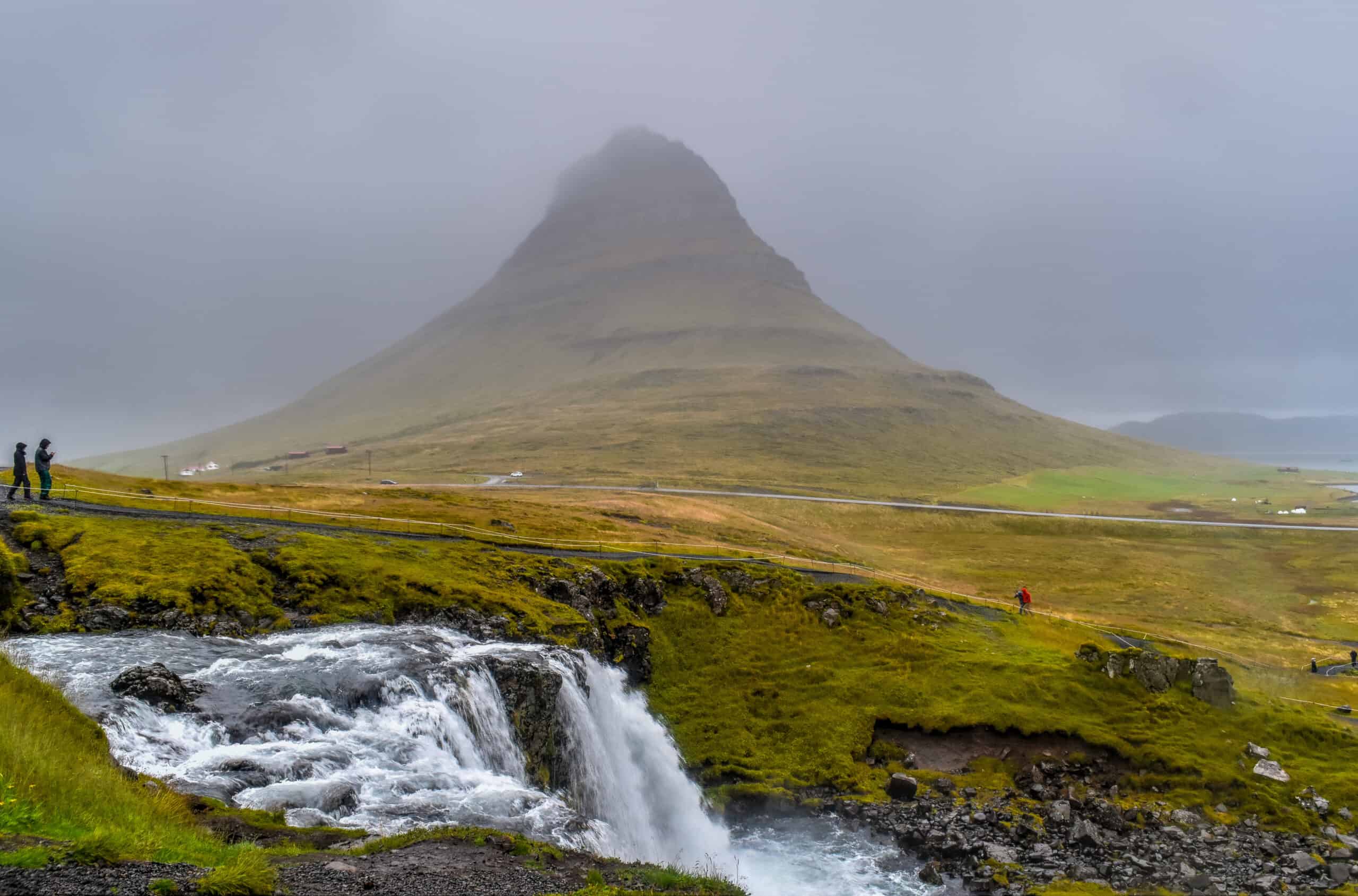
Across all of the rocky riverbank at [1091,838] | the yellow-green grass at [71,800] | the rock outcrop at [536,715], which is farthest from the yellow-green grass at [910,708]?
the yellow-green grass at [71,800]

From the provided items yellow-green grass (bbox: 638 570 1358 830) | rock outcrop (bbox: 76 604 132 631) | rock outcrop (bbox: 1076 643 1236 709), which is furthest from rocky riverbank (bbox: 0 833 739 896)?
rock outcrop (bbox: 1076 643 1236 709)

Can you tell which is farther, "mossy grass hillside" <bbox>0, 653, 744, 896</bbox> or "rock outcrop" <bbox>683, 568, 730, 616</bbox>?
"rock outcrop" <bbox>683, 568, 730, 616</bbox>

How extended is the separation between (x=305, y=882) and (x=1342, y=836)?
143 ft

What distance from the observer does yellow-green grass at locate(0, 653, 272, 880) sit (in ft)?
44.1

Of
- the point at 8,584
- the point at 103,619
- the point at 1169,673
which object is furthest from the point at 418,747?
the point at 1169,673

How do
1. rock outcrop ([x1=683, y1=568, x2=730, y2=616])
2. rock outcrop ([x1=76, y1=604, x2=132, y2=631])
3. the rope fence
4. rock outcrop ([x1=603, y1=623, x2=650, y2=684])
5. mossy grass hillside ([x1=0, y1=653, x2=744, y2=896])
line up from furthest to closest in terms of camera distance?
rock outcrop ([x1=683, y1=568, x2=730, y2=616]) → the rope fence → rock outcrop ([x1=603, y1=623, x2=650, y2=684]) → rock outcrop ([x1=76, y1=604, x2=132, y2=631]) → mossy grass hillside ([x1=0, y1=653, x2=744, y2=896])

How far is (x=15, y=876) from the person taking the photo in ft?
39.6

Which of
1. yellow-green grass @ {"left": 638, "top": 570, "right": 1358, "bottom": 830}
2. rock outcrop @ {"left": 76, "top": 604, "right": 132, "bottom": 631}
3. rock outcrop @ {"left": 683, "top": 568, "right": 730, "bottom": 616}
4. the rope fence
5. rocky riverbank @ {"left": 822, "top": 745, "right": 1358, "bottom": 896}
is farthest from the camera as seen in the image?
rock outcrop @ {"left": 683, "top": 568, "right": 730, "bottom": 616}

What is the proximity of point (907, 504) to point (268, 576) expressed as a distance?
475 feet

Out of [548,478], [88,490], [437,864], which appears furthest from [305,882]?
[548,478]

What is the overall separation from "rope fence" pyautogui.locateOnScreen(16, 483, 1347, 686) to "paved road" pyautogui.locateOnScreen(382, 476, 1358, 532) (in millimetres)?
80367

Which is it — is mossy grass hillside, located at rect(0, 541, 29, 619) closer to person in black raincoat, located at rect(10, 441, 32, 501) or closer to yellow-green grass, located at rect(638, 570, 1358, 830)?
person in black raincoat, located at rect(10, 441, 32, 501)

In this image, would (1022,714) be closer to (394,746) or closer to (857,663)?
(857,663)

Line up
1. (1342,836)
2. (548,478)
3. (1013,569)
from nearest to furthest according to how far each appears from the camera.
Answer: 1. (1342,836)
2. (1013,569)
3. (548,478)
